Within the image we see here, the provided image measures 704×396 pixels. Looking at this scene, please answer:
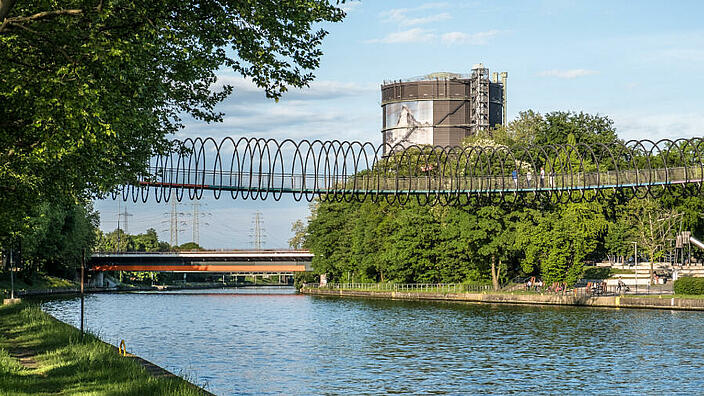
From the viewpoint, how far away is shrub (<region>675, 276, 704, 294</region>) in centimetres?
7506

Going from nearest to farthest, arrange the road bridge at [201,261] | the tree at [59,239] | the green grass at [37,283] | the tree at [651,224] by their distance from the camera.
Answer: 1. the tree at [651,224]
2. the tree at [59,239]
3. the green grass at [37,283]
4. the road bridge at [201,261]

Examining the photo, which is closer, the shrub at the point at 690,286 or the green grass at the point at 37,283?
the shrub at the point at 690,286

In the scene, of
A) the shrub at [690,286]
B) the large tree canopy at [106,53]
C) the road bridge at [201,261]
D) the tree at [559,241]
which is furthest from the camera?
the road bridge at [201,261]

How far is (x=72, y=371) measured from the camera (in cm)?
2617

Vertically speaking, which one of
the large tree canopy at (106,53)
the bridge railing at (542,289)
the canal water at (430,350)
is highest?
the large tree canopy at (106,53)

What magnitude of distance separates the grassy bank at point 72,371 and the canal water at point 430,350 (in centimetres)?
544

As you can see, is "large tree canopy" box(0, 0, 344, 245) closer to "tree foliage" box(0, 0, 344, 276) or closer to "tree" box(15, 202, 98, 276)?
"tree foliage" box(0, 0, 344, 276)

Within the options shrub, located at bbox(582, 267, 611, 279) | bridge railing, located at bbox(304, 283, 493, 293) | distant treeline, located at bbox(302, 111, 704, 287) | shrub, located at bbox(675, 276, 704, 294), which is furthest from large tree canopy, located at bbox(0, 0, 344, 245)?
shrub, located at bbox(582, 267, 611, 279)

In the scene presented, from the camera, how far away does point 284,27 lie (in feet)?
68.3

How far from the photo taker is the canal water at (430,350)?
117 ft

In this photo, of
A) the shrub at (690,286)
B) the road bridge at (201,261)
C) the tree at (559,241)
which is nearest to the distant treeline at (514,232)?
the tree at (559,241)

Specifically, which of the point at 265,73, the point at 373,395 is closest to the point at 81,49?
the point at 265,73

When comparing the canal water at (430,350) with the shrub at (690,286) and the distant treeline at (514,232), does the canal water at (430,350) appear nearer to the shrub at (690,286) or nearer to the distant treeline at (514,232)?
the shrub at (690,286)

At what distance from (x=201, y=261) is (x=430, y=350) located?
388 feet
